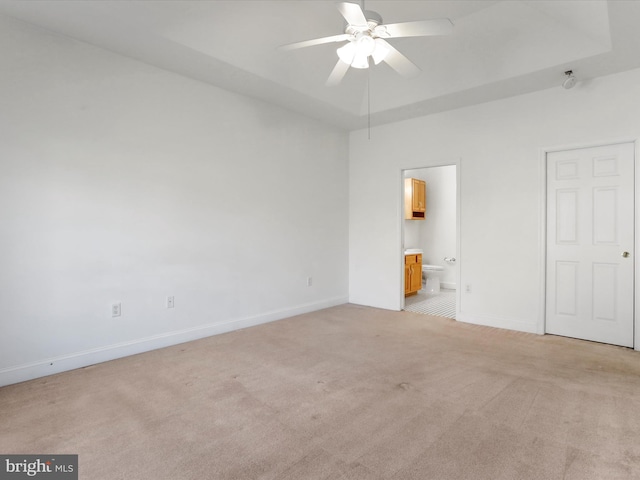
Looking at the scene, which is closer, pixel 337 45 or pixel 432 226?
pixel 337 45

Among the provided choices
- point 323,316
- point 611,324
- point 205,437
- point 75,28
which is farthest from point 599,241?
point 75,28

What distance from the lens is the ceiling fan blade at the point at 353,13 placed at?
2.09 metres

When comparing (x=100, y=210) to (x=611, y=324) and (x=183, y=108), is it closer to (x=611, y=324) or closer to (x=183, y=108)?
(x=183, y=108)

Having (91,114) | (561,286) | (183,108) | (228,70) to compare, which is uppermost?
(228,70)

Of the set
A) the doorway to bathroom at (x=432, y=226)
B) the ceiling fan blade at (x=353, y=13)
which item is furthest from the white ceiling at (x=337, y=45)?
the doorway to bathroom at (x=432, y=226)

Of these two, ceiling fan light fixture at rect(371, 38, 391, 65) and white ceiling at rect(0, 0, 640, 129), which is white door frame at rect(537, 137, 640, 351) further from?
ceiling fan light fixture at rect(371, 38, 391, 65)

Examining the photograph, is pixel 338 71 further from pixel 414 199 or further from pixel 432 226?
pixel 432 226

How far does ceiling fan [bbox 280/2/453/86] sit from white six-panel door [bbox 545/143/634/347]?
2314mm

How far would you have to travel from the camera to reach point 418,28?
2.29m

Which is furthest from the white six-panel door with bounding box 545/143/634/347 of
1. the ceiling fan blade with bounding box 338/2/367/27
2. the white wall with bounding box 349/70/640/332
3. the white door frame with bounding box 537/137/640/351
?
the ceiling fan blade with bounding box 338/2/367/27

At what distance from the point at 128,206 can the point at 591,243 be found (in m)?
4.71

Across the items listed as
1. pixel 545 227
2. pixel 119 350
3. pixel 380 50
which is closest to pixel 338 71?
pixel 380 50

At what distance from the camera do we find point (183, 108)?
3.60 m

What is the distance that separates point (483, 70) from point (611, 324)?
117 inches
